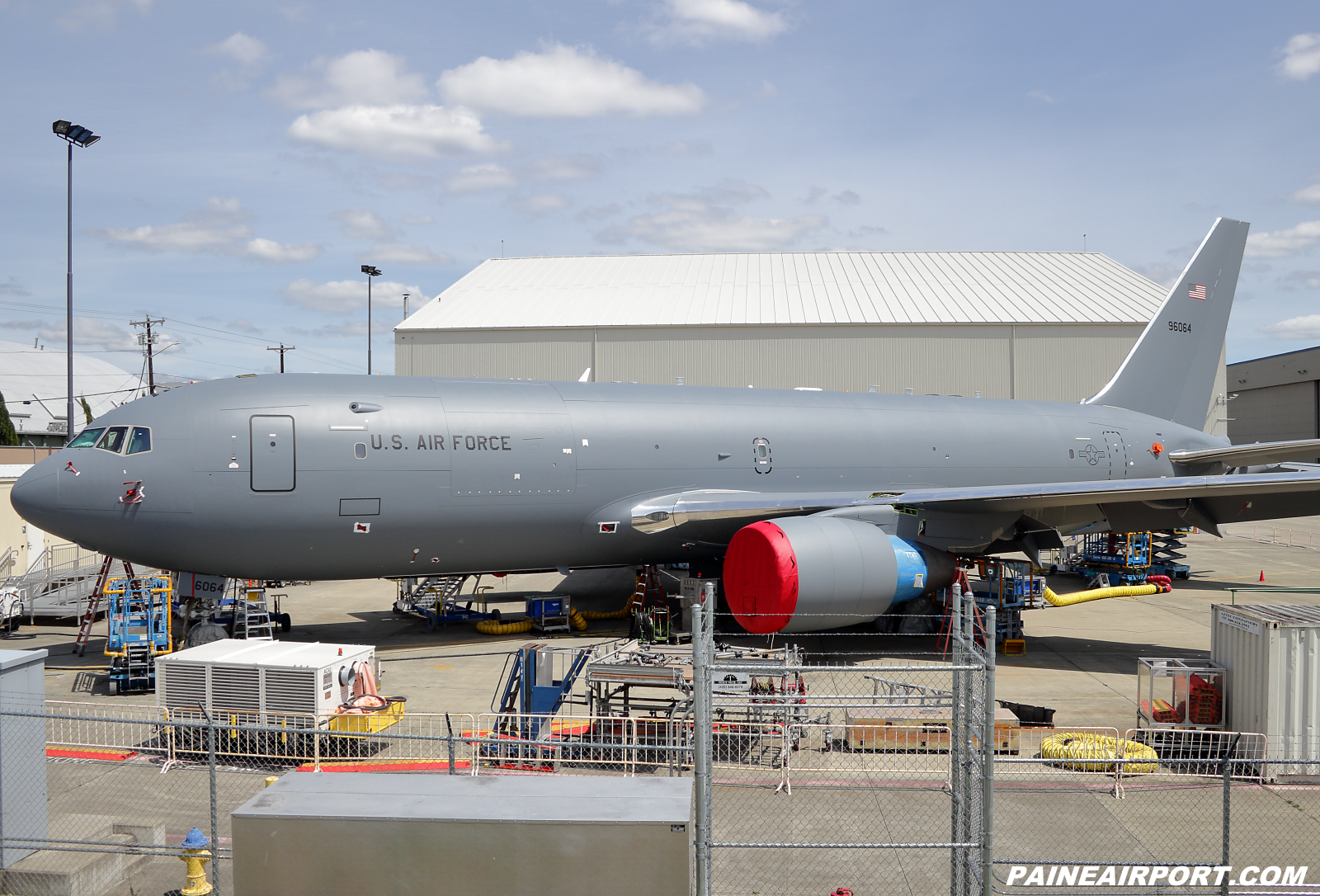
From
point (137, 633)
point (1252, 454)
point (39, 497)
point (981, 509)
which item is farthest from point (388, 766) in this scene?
point (1252, 454)

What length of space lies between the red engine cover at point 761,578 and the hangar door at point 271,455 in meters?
7.62

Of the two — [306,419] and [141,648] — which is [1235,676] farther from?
Result: [141,648]

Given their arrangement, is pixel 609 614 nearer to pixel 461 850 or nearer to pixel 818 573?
pixel 818 573

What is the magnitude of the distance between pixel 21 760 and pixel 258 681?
3.56m

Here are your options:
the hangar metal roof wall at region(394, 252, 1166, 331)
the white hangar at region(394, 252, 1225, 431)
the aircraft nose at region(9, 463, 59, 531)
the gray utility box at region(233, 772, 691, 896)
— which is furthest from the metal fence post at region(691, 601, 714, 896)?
the hangar metal roof wall at region(394, 252, 1166, 331)

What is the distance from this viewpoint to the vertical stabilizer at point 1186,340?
2541cm

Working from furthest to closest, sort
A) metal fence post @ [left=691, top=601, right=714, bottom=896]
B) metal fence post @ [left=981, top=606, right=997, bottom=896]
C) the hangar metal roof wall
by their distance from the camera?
the hangar metal roof wall
metal fence post @ [left=691, top=601, right=714, bottom=896]
metal fence post @ [left=981, top=606, right=997, bottom=896]

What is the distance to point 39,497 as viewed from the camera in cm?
1555

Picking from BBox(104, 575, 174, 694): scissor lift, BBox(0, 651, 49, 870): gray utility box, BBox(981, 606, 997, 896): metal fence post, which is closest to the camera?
BBox(981, 606, 997, 896): metal fence post

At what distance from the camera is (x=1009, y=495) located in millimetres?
17531

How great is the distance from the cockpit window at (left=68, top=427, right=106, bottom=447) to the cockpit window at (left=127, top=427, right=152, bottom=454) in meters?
0.64

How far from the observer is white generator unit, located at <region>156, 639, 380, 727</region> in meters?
12.3
